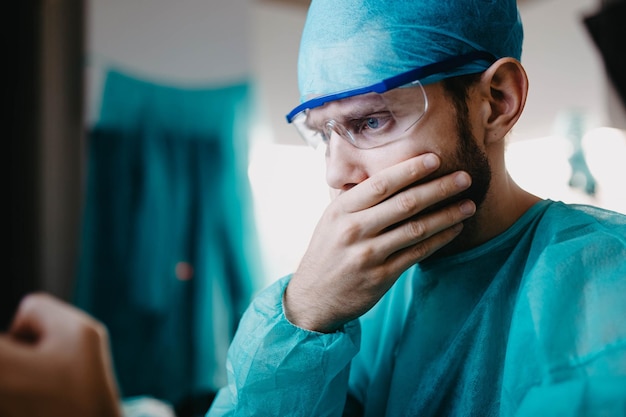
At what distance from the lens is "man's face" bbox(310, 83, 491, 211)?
76cm

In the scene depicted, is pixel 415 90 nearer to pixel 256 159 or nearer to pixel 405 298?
pixel 405 298

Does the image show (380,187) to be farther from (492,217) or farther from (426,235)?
(492,217)

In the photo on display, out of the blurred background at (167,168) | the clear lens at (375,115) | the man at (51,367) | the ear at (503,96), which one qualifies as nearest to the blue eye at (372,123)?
the clear lens at (375,115)

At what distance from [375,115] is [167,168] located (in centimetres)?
100

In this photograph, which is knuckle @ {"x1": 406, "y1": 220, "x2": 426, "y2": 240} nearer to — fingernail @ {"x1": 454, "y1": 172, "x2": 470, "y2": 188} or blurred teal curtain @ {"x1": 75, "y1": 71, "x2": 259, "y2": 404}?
fingernail @ {"x1": 454, "y1": 172, "x2": 470, "y2": 188}

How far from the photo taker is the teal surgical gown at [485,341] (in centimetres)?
58

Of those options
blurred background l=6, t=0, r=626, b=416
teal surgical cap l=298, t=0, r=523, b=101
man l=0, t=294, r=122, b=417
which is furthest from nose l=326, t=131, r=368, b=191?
man l=0, t=294, r=122, b=417

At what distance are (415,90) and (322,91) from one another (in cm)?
16

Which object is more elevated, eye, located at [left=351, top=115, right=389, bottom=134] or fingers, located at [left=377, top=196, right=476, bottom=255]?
eye, located at [left=351, top=115, right=389, bottom=134]

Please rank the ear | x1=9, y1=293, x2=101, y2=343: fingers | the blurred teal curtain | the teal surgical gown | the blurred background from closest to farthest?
1. the teal surgical gown
2. the ear
3. x1=9, y1=293, x2=101, y2=343: fingers
4. the blurred background
5. the blurred teal curtain

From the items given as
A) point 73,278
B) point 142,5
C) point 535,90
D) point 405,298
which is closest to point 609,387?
point 405,298

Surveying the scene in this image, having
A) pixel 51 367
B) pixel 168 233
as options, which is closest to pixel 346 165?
pixel 51 367

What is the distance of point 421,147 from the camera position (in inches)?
29.8

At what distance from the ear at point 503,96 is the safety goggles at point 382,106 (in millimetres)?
35
